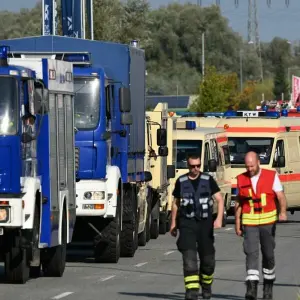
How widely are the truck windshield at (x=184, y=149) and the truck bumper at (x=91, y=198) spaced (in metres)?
12.1

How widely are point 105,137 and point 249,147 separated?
16.0 meters

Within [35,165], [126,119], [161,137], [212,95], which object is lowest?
[35,165]

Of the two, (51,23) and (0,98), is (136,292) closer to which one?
(0,98)

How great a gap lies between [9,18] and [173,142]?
87931 millimetres

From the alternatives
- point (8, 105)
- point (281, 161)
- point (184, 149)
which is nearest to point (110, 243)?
point (8, 105)

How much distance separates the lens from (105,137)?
2153 centimetres

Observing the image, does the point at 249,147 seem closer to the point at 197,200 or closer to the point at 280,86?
the point at 197,200

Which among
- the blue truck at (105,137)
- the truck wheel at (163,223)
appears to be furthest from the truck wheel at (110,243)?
the truck wheel at (163,223)

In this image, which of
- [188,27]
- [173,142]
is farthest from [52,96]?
[188,27]

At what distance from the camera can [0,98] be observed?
1711 centimetres

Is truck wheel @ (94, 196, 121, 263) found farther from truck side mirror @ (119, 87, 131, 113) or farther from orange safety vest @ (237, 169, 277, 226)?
orange safety vest @ (237, 169, 277, 226)

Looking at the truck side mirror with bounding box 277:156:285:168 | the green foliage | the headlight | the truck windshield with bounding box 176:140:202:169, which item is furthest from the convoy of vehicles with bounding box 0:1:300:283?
the green foliage

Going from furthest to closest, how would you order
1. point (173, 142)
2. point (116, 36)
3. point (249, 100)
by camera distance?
point (249, 100), point (116, 36), point (173, 142)

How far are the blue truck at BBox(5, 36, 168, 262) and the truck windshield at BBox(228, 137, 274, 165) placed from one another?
11345 millimetres
